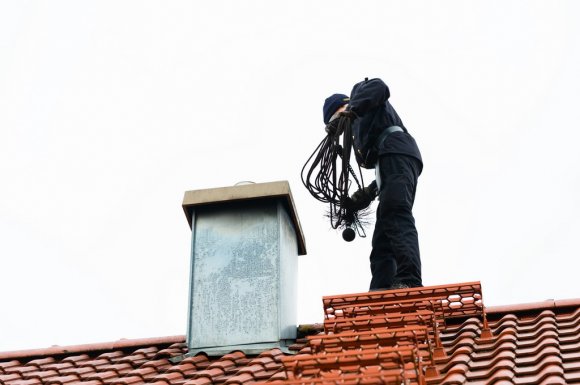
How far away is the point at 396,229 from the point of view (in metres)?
6.11

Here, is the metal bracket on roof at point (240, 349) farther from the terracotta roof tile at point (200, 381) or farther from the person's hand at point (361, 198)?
the person's hand at point (361, 198)

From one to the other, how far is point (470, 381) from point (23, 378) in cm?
310

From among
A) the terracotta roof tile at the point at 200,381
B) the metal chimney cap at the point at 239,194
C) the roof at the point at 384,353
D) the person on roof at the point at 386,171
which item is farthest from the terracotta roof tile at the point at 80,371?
the person on roof at the point at 386,171

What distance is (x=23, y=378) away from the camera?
233 inches

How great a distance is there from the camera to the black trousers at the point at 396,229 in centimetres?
592

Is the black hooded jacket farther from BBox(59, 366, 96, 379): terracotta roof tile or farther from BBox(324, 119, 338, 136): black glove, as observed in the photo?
BBox(59, 366, 96, 379): terracotta roof tile

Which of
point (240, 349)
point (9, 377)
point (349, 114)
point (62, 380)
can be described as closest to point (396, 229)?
point (349, 114)

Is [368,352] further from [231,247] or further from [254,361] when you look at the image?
[231,247]

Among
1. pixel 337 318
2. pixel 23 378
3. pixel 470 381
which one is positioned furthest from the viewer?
pixel 23 378

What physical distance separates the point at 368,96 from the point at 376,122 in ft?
1.01

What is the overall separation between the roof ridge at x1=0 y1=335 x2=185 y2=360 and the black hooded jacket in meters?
1.96

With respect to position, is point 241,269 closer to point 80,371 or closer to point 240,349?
point 240,349

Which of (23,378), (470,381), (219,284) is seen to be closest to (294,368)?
(470,381)

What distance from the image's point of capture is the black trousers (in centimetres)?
592
